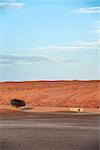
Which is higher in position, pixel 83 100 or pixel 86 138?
pixel 86 138

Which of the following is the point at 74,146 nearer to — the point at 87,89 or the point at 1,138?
the point at 1,138

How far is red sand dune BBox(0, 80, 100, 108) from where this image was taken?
4997 cm

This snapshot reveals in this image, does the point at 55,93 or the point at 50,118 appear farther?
the point at 55,93

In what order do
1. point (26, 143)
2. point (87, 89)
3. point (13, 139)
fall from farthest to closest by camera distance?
point (87, 89) < point (13, 139) < point (26, 143)

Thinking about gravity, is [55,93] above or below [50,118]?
below

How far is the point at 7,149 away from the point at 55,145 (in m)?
1.42

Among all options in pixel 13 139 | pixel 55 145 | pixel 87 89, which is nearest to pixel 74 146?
pixel 55 145

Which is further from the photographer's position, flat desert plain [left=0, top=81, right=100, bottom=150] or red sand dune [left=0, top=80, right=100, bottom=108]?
red sand dune [left=0, top=80, right=100, bottom=108]

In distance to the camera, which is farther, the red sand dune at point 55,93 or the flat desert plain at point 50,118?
the red sand dune at point 55,93

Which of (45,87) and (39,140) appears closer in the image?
(39,140)

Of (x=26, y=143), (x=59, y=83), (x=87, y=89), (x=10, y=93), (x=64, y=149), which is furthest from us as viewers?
(x=59, y=83)

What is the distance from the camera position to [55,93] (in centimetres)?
6256

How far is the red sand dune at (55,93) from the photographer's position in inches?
1967

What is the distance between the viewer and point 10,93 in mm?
65875
